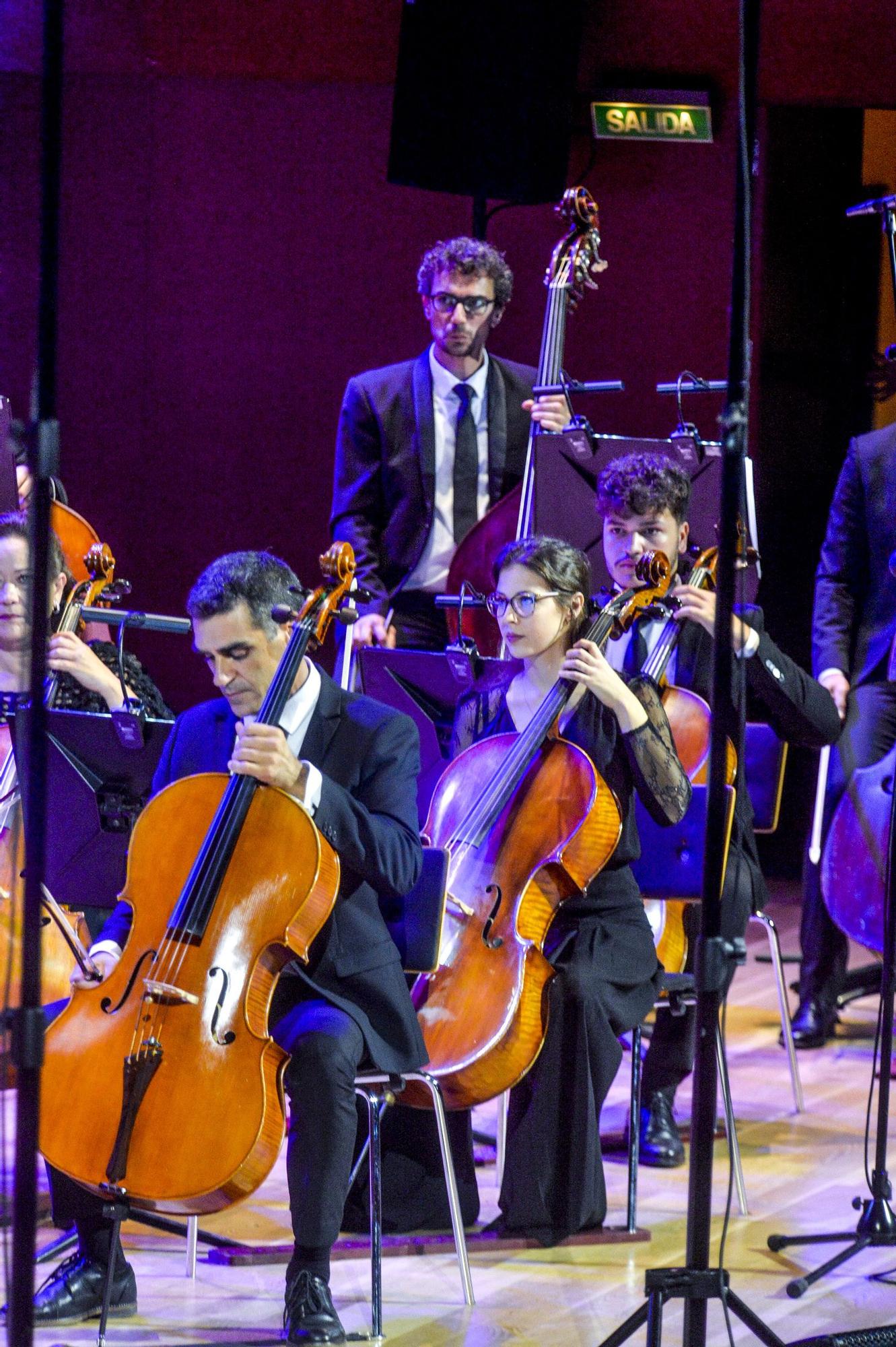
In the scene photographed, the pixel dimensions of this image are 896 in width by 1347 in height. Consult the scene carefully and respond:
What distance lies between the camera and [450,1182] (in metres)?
2.84

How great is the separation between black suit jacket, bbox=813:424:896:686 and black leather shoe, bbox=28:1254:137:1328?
2.05 meters

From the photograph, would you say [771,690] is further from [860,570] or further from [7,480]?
[7,480]

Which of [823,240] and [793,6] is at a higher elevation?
[793,6]

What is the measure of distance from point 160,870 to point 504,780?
2.21 ft

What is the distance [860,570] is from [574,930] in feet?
4.43

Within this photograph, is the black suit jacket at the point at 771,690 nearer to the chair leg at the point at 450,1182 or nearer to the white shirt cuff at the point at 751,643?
the white shirt cuff at the point at 751,643

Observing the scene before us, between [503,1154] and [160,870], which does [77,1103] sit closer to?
[160,870]

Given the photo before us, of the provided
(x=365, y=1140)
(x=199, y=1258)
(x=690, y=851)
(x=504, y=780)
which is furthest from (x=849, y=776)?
(x=199, y=1258)

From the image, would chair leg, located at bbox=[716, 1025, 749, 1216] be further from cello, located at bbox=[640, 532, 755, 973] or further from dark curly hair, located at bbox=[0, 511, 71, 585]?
dark curly hair, located at bbox=[0, 511, 71, 585]

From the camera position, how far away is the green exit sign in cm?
555

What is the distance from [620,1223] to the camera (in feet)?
10.5

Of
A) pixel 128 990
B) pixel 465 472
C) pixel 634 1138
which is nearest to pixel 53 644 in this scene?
pixel 128 990

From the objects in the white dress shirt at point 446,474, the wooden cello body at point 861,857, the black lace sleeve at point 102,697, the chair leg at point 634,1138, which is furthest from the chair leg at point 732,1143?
the white dress shirt at point 446,474

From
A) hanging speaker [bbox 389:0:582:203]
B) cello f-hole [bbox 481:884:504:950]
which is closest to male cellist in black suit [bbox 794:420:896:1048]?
cello f-hole [bbox 481:884:504:950]
